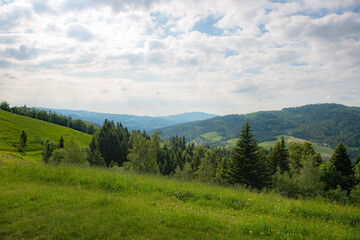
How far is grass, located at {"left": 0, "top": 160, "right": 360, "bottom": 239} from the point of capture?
5.74 m

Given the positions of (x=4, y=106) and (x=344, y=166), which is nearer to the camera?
(x=344, y=166)

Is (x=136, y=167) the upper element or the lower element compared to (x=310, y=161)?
lower

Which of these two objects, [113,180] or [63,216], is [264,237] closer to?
[63,216]

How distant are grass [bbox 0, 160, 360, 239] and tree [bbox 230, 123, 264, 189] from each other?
2058 cm

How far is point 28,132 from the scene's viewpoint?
10588 centimetres

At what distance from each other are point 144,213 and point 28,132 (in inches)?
5255

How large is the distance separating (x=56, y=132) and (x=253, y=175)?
132m

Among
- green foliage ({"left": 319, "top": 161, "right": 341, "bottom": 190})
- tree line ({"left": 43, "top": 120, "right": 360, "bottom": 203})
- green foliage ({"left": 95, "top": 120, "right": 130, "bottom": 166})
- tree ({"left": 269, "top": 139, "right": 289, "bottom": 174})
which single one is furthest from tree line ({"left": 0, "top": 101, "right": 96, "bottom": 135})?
green foliage ({"left": 319, "top": 161, "right": 341, "bottom": 190})

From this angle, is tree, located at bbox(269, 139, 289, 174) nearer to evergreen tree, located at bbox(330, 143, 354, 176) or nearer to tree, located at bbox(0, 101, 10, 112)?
evergreen tree, located at bbox(330, 143, 354, 176)

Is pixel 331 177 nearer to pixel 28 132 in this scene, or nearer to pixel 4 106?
pixel 28 132

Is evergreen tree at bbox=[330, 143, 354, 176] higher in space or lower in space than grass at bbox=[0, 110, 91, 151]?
higher

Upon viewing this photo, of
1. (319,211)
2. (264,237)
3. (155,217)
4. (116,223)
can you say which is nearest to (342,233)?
(319,211)

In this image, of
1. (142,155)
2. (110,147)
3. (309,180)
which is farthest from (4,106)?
(309,180)

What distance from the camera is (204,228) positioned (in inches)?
249
